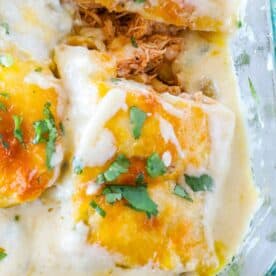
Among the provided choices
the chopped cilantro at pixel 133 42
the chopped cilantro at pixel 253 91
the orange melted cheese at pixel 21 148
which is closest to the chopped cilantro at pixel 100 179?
the orange melted cheese at pixel 21 148

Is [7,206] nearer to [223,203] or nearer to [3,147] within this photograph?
[3,147]

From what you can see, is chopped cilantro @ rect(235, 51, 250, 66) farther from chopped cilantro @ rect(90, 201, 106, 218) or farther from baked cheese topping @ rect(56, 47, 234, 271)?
chopped cilantro @ rect(90, 201, 106, 218)

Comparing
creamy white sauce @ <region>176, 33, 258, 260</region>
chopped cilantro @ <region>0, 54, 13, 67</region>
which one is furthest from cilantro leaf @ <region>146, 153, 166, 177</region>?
chopped cilantro @ <region>0, 54, 13, 67</region>

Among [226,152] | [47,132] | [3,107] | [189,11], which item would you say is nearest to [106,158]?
[47,132]

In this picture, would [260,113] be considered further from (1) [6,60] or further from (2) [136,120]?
(1) [6,60]

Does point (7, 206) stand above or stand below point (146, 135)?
below

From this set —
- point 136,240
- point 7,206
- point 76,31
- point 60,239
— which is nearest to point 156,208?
point 136,240
